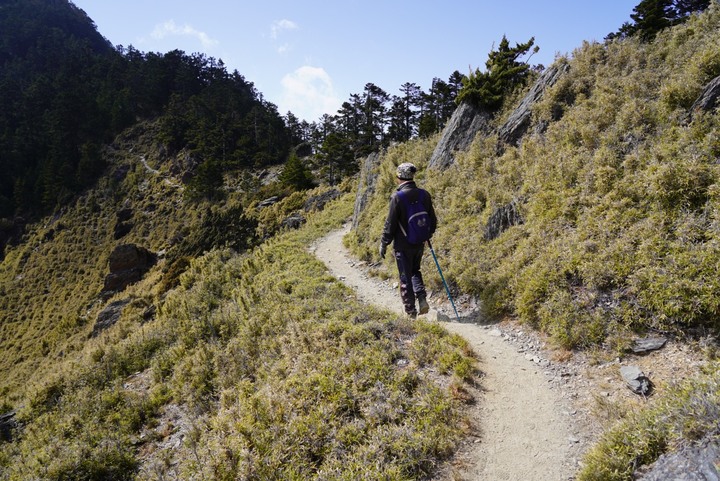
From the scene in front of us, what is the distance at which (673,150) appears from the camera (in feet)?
21.8

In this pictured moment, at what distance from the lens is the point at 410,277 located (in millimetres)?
7531

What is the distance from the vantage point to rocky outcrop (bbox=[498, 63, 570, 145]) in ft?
39.9

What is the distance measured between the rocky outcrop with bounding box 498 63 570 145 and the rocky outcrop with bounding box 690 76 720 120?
5000 millimetres

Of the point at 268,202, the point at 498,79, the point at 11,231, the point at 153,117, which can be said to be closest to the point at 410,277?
the point at 498,79

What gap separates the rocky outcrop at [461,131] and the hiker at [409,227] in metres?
7.81

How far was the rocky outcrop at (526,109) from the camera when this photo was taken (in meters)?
12.2

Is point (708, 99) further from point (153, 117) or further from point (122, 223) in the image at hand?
point (153, 117)

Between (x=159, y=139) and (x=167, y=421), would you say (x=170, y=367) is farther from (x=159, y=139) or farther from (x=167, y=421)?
(x=159, y=139)

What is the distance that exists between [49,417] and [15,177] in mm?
84898

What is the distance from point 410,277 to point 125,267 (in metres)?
41.4

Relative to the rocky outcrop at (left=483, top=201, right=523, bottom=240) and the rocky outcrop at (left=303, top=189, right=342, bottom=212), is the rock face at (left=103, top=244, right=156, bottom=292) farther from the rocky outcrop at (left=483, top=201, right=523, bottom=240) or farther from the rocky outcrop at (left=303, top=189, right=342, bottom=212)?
the rocky outcrop at (left=483, top=201, right=523, bottom=240)

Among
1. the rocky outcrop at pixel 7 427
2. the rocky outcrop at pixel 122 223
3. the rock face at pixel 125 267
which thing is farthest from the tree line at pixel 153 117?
the rocky outcrop at pixel 7 427

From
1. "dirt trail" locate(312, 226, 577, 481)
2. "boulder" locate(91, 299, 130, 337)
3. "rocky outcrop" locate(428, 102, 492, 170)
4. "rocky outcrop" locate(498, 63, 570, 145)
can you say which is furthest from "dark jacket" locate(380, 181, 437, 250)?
"boulder" locate(91, 299, 130, 337)

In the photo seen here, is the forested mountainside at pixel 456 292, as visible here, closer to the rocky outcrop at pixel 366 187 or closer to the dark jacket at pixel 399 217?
the rocky outcrop at pixel 366 187
